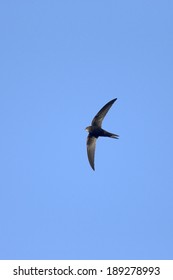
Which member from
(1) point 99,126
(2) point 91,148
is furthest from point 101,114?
(2) point 91,148

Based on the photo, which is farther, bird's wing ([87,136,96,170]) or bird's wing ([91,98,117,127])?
bird's wing ([87,136,96,170])

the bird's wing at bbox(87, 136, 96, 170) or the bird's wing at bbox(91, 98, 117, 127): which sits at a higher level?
the bird's wing at bbox(91, 98, 117, 127)

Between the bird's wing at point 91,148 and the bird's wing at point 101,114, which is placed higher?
the bird's wing at point 101,114

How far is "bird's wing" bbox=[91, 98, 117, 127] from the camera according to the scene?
2603 cm

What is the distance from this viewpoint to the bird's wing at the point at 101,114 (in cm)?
2603

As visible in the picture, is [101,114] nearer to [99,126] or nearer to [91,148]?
[99,126]

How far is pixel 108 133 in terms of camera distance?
1024 inches
